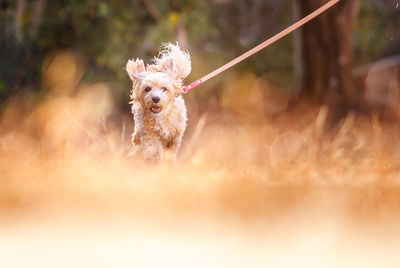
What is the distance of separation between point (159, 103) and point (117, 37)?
7557 millimetres

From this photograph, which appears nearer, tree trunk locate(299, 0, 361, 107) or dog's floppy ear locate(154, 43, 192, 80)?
dog's floppy ear locate(154, 43, 192, 80)

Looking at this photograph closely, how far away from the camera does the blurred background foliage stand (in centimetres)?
1134

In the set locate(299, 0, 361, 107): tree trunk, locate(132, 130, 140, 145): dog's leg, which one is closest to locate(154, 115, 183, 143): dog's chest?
locate(132, 130, 140, 145): dog's leg

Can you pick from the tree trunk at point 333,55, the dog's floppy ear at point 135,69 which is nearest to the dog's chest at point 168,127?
the dog's floppy ear at point 135,69

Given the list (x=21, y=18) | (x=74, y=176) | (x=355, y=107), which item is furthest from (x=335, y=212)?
(x=21, y=18)

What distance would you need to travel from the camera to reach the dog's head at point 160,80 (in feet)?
15.3

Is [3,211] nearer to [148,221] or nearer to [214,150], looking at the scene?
[148,221]

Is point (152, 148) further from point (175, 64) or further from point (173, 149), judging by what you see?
point (175, 64)

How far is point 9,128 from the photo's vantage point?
24.9 ft

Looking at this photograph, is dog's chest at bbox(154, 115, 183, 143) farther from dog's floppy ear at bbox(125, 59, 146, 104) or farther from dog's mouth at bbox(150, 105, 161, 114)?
dog's floppy ear at bbox(125, 59, 146, 104)

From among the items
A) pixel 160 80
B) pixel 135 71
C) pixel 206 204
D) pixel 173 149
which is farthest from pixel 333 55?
pixel 206 204

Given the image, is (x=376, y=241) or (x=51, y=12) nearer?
(x=376, y=241)

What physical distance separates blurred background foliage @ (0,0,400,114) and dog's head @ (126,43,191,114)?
189 inches

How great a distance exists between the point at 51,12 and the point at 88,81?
1508 millimetres
